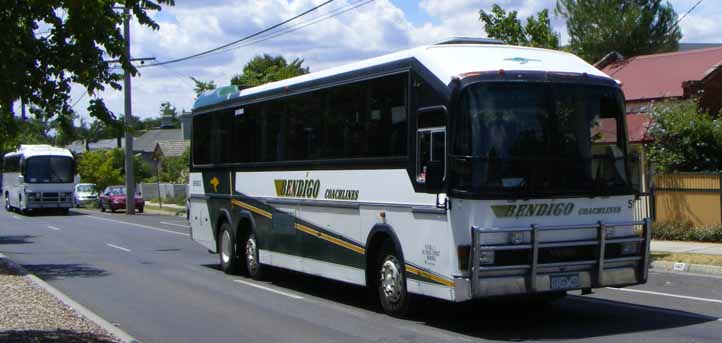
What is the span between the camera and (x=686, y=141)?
22.3 m

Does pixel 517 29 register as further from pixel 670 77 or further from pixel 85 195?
pixel 85 195

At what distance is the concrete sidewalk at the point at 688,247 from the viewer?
62.3ft

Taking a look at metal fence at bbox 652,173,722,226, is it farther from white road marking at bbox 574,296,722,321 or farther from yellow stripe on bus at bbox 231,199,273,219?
yellow stripe on bus at bbox 231,199,273,219

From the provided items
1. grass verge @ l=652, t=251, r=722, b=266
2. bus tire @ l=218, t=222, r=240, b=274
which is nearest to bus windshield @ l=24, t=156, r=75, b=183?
A: bus tire @ l=218, t=222, r=240, b=274

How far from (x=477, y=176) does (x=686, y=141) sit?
13.9 m

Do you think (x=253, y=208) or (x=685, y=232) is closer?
(x=253, y=208)

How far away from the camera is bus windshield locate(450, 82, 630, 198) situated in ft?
33.6

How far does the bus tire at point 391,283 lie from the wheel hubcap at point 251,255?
15.3 feet

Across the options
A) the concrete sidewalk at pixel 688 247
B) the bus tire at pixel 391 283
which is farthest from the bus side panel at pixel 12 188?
the bus tire at pixel 391 283

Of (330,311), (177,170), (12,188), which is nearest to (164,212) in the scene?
(12,188)

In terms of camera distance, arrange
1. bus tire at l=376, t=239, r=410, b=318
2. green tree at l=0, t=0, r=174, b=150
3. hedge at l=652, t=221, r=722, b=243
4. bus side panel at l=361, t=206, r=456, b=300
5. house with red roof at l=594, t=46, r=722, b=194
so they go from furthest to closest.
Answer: house with red roof at l=594, t=46, r=722, b=194 → hedge at l=652, t=221, r=722, b=243 → bus tire at l=376, t=239, r=410, b=318 → bus side panel at l=361, t=206, r=456, b=300 → green tree at l=0, t=0, r=174, b=150

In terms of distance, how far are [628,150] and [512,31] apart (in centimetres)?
1069

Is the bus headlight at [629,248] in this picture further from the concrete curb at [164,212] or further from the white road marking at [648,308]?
the concrete curb at [164,212]

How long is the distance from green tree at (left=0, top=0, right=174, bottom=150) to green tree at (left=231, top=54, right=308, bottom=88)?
3126cm
